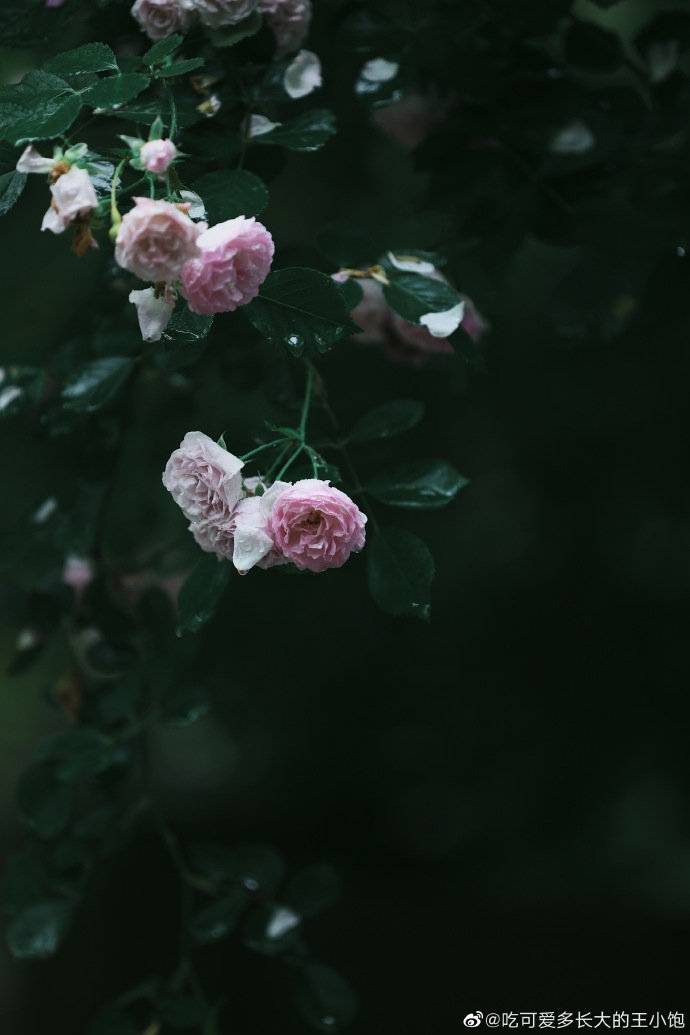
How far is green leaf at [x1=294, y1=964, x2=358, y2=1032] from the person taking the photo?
95cm

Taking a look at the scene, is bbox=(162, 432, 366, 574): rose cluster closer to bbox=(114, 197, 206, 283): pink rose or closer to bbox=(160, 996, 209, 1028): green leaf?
bbox=(114, 197, 206, 283): pink rose

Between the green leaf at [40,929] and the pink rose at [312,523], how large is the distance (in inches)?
21.6

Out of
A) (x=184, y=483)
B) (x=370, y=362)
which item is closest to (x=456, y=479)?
(x=184, y=483)

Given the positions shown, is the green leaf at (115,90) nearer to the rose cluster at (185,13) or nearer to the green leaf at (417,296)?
the rose cluster at (185,13)

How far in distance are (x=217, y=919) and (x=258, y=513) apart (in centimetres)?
51

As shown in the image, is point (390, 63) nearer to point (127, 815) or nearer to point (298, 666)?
point (127, 815)

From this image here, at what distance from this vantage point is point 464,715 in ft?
7.55

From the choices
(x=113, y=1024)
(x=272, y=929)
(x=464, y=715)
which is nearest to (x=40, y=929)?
(x=113, y=1024)

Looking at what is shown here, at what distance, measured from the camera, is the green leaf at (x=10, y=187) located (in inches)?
24.0

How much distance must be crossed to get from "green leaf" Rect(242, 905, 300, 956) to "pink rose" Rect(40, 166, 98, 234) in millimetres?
693

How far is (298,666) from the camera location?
2113 mm

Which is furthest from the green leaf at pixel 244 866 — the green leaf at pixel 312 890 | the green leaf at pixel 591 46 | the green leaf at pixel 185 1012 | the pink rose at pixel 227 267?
the green leaf at pixel 591 46

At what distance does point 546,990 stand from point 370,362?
4.47 feet

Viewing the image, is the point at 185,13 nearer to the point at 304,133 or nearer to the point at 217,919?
the point at 304,133
